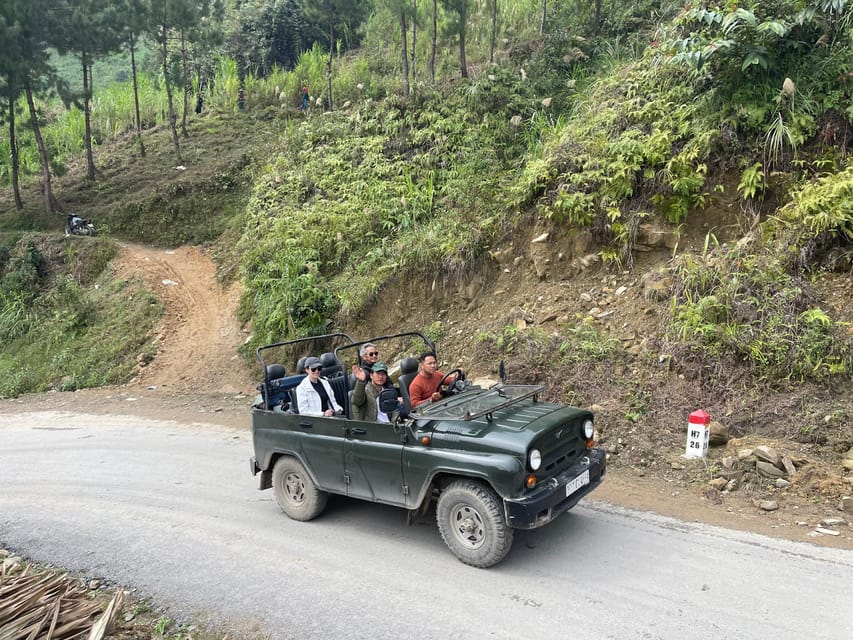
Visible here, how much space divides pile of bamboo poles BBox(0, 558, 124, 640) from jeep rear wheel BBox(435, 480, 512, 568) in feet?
9.01

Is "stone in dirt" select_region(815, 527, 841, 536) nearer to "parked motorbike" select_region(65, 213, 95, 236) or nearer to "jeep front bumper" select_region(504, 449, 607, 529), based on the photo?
"jeep front bumper" select_region(504, 449, 607, 529)

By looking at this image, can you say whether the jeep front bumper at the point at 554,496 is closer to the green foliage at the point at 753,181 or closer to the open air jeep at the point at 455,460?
the open air jeep at the point at 455,460

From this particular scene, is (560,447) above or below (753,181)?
below

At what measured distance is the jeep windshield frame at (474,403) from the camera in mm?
5586

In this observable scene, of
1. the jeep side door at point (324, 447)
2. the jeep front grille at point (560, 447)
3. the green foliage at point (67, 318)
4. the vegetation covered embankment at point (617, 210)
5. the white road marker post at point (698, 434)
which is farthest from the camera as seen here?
the green foliage at point (67, 318)

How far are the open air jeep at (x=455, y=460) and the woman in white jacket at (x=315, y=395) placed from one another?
182 mm

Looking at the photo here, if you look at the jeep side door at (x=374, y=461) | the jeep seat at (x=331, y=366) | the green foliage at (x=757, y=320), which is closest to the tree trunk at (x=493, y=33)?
the green foliage at (x=757, y=320)

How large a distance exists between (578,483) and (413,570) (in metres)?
1.64

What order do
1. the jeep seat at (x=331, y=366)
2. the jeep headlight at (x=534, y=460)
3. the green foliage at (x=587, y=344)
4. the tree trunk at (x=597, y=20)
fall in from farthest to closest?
the tree trunk at (x=597, y=20), the green foliage at (x=587, y=344), the jeep seat at (x=331, y=366), the jeep headlight at (x=534, y=460)

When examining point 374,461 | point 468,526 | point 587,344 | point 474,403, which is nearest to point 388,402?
point 374,461

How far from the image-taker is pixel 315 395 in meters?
6.84

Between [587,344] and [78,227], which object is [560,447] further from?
[78,227]

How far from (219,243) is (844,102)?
19069 mm

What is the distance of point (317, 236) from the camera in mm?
15242
